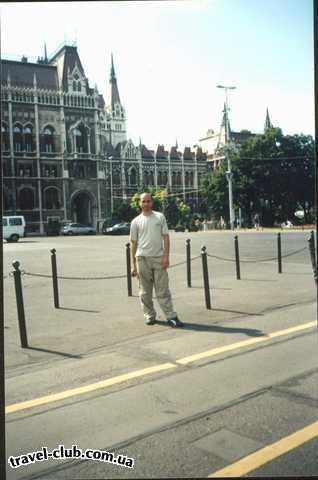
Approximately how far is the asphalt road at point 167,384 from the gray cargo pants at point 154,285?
24 centimetres

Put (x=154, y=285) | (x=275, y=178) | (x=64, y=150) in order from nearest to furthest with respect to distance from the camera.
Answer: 1. (x=154, y=285)
2. (x=64, y=150)
3. (x=275, y=178)

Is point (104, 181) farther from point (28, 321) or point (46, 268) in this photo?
point (46, 268)

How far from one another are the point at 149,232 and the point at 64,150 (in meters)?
2.90

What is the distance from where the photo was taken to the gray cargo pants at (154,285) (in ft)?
19.4

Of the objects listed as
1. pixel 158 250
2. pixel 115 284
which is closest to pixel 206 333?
pixel 158 250

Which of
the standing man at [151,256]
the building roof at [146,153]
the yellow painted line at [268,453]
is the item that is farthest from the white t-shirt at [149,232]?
the yellow painted line at [268,453]

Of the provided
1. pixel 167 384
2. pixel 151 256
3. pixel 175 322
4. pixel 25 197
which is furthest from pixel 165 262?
pixel 167 384

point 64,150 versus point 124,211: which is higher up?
point 64,150

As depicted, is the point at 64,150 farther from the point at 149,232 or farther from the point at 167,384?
the point at 167,384

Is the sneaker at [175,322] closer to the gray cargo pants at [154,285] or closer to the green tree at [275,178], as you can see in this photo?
the gray cargo pants at [154,285]

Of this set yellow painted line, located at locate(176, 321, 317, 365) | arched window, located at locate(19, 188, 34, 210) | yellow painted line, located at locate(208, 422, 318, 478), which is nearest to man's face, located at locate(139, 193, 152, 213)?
arched window, located at locate(19, 188, 34, 210)

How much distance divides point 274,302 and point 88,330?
3.05 meters

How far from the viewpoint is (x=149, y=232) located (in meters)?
5.75

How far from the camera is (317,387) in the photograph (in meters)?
3.59
